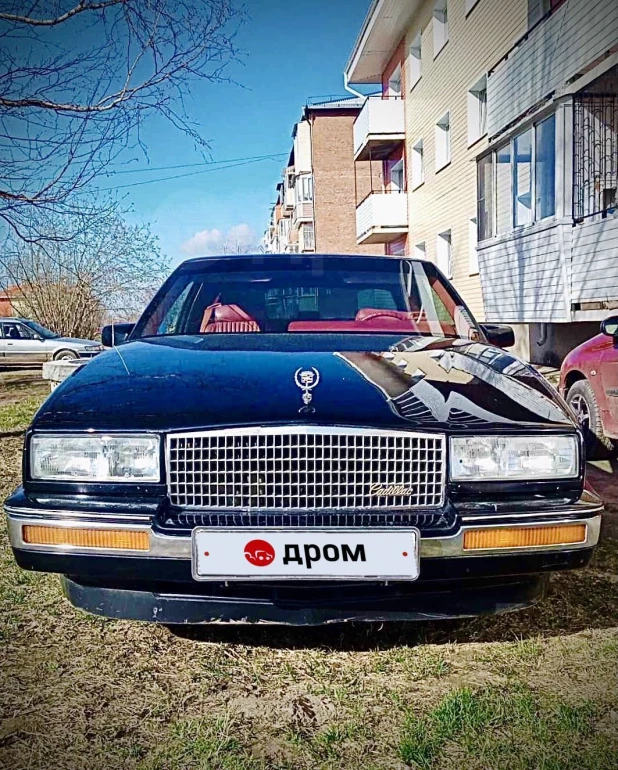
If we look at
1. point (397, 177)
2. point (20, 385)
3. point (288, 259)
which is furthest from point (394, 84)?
point (288, 259)

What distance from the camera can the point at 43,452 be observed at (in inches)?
86.4

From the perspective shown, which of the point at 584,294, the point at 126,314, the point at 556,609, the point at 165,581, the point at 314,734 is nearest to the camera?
the point at 314,734

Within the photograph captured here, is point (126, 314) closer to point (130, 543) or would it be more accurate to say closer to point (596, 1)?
point (596, 1)

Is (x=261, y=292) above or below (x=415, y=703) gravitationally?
above

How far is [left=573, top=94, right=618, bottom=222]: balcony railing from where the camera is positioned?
31.8ft

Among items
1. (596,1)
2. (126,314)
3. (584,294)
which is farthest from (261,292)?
(126,314)

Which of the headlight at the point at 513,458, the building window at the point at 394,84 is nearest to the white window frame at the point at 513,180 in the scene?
the headlight at the point at 513,458

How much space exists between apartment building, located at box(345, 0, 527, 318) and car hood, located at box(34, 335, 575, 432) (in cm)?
1302

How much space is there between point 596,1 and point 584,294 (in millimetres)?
3732

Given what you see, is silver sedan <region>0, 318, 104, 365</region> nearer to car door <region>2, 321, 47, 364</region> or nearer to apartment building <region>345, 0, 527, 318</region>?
car door <region>2, 321, 47, 364</region>

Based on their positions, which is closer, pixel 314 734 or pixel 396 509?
pixel 314 734

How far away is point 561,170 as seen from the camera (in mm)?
9766

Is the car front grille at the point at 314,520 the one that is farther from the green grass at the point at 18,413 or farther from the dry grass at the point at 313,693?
the green grass at the point at 18,413

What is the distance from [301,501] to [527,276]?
32.1ft
